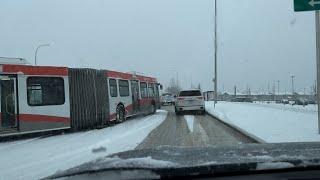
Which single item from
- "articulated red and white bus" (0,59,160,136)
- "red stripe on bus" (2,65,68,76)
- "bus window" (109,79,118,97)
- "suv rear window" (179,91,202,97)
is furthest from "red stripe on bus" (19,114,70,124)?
"suv rear window" (179,91,202,97)

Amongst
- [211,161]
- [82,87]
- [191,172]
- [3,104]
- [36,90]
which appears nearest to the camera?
[191,172]

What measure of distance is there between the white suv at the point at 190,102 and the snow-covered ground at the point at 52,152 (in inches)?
706

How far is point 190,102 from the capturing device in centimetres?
4181

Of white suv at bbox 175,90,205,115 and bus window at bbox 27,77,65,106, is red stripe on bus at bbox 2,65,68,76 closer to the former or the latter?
bus window at bbox 27,77,65,106

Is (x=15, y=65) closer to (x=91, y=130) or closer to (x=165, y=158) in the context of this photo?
(x=91, y=130)

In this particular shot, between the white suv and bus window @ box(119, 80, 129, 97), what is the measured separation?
814cm

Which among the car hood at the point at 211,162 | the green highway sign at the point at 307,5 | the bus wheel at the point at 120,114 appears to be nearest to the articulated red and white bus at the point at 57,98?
the bus wheel at the point at 120,114

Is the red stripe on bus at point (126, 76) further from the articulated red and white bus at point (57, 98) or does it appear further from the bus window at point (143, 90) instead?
the bus window at point (143, 90)

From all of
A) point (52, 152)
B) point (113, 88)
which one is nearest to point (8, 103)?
point (52, 152)

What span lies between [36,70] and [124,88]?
34.4 ft

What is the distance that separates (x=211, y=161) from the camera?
3.48 m

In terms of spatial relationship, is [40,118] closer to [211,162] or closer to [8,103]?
[8,103]

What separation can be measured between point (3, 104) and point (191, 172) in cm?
1882

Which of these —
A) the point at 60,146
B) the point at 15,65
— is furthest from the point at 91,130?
the point at 60,146
